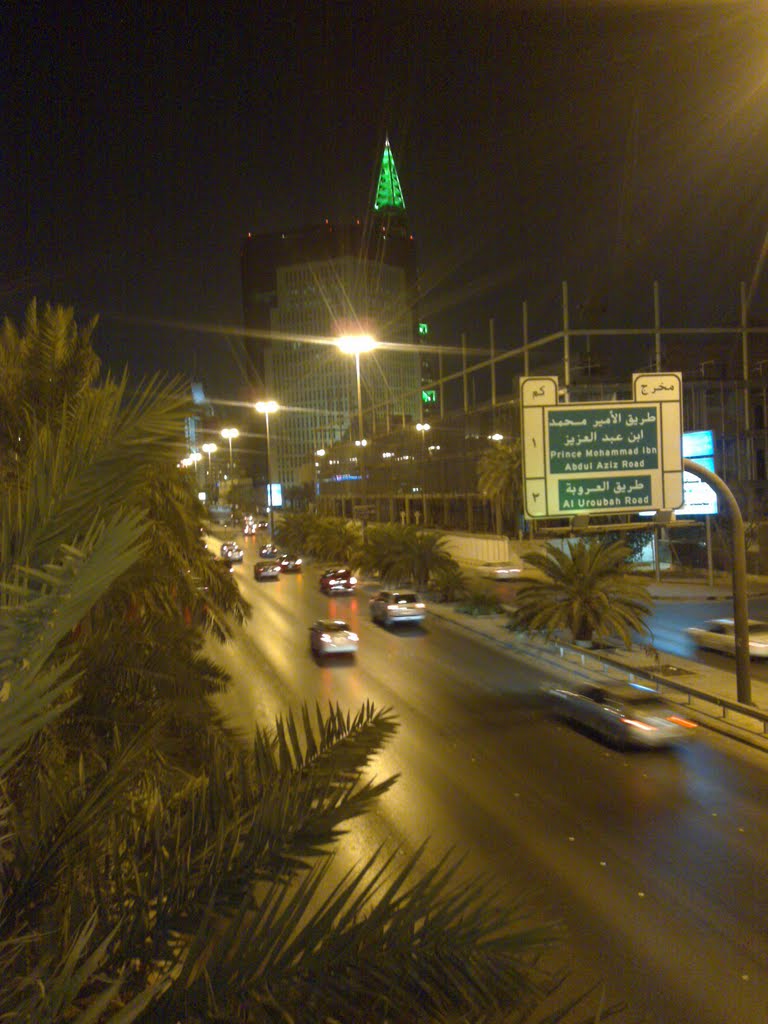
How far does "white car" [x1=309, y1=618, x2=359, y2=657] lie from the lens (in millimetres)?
23500

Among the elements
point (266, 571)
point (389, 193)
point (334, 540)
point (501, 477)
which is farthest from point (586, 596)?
point (389, 193)

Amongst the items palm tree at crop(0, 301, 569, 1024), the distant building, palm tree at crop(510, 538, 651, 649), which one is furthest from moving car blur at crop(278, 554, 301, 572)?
the distant building

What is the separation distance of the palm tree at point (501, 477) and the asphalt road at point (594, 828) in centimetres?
2461

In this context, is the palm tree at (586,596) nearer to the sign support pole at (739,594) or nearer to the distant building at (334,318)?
the sign support pole at (739,594)

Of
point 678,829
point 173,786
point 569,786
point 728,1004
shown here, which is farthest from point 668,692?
point 173,786

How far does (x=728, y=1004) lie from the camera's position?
649 centimetres

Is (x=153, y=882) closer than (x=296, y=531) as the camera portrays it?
Yes

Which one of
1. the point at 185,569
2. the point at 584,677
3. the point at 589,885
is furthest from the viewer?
the point at 584,677

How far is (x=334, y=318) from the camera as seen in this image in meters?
151

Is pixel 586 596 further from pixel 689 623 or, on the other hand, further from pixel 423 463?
pixel 423 463

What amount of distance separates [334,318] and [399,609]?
12732 cm

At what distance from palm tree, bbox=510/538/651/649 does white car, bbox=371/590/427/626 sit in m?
6.77

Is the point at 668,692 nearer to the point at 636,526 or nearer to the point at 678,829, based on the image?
the point at 636,526

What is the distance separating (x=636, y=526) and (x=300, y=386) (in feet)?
442
